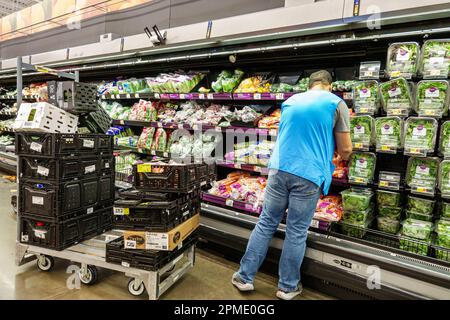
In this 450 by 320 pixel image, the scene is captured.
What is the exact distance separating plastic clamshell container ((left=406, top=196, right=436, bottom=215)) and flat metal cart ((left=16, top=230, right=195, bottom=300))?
1689 millimetres

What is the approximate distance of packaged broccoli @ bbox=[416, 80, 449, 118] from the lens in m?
1.99

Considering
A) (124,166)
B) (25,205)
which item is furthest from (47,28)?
(25,205)

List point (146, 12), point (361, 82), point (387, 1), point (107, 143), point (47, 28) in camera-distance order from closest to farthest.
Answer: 1. point (387, 1)
2. point (361, 82)
3. point (107, 143)
4. point (146, 12)
5. point (47, 28)

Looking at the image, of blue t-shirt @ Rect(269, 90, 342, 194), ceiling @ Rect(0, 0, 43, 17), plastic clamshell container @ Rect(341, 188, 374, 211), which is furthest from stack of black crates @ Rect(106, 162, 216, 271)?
ceiling @ Rect(0, 0, 43, 17)

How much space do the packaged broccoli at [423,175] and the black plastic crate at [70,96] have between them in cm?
264

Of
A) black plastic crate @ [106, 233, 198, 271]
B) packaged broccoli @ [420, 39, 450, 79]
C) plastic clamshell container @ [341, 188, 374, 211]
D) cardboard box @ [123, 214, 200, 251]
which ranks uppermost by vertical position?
packaged broccoli @ [420, 39, 450, 79]

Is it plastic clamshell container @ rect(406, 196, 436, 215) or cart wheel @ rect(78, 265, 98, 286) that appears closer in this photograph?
plastic clamshell container @ rect(406, 196, 436, 215)

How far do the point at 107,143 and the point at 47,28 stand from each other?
412 centimetres

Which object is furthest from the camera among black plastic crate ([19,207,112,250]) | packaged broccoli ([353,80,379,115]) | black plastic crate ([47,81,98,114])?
black plastic crate ([47,81,98,114])

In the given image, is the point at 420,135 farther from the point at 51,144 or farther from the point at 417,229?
the point at 51,144

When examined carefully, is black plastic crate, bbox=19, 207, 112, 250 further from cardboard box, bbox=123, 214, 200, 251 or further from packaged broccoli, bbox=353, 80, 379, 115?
packaged broccoli, bbox=353, 80, 379, 115

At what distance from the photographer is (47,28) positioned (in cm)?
553

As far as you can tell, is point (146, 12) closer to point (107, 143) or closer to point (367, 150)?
point (107, 143)

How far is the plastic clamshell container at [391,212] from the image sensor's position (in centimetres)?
226
